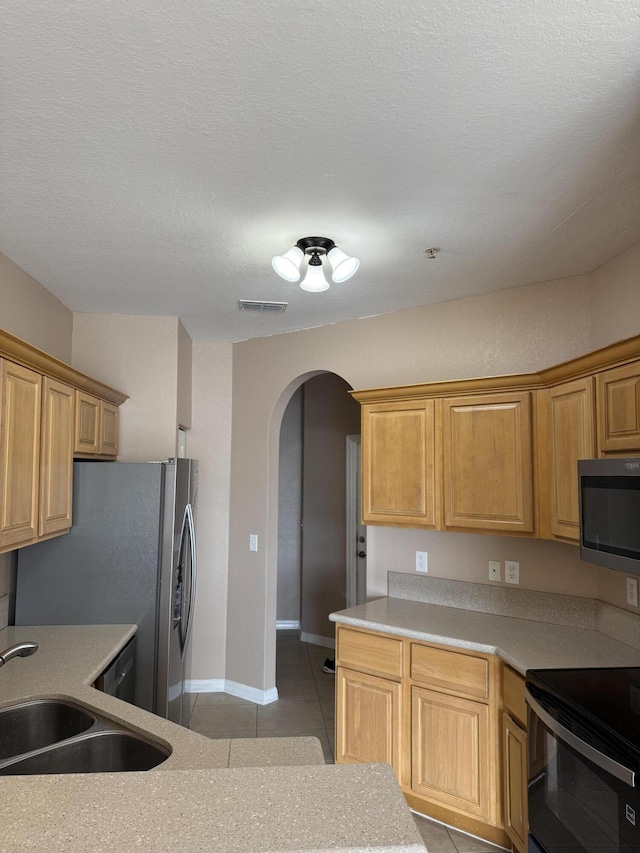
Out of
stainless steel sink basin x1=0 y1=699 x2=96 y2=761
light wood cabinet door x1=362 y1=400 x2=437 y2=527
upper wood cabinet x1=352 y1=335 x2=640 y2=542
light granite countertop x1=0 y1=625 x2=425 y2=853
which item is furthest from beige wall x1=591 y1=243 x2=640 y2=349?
stainless steel sink basin x1=0 y1=699 x2=96 y2=761

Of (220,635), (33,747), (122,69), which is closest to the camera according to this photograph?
(122,69)

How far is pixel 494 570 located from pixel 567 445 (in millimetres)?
941

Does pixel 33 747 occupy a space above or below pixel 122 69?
below

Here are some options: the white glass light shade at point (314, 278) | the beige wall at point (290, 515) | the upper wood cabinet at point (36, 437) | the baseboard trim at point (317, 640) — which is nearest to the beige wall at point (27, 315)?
the upper wood cabinet at point (36, 437)

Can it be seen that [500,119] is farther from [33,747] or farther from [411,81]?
[33,747]

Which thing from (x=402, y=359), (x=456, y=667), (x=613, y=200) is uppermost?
(x=613, y=200)

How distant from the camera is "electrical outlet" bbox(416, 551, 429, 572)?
3.55m

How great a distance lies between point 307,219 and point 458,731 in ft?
7.65

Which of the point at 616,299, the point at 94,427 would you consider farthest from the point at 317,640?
the point at 616,299

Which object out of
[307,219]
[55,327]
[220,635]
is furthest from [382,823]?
[220,635]

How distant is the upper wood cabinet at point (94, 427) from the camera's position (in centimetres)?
306

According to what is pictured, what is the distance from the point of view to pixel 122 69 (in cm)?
154

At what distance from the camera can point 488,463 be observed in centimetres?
300

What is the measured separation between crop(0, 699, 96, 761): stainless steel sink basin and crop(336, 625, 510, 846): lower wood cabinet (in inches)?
57.3
